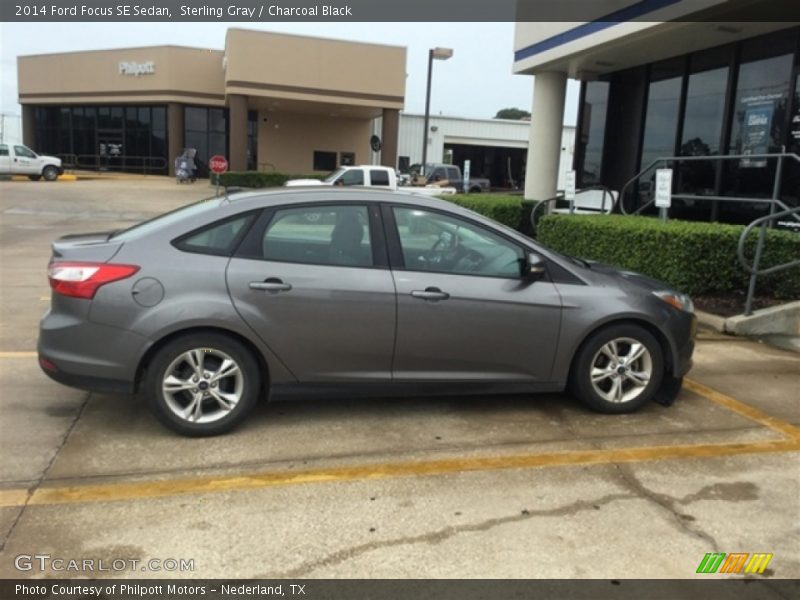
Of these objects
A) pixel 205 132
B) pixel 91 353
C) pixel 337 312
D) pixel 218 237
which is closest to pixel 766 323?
pixel 337 312

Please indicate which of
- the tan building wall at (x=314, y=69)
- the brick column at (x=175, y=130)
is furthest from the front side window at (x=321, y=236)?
the brick column at (x=175, y=130)

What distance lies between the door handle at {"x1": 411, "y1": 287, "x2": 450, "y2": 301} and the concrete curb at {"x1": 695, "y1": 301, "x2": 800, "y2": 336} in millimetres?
4199

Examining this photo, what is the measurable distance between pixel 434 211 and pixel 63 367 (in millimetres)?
2525

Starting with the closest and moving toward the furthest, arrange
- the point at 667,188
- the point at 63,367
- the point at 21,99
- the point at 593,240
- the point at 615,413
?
1. the point at 63,367
2. the point at 615,413
3. the point at 667,188
4. the point at 593,240
5. the point at 21,99

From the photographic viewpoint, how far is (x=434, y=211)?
15.2 ft

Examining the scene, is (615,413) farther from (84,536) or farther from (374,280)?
(84,536)

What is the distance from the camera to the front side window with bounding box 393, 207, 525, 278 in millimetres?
4559

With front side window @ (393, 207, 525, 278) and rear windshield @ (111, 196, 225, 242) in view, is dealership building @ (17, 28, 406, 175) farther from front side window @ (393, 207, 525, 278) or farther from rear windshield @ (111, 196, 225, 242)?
front side window @ (393, 207, 525, 278)

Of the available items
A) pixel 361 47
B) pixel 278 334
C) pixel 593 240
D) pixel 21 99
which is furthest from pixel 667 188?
pixel 21 99

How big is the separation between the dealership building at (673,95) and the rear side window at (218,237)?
22.2ft

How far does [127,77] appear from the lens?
118 ft

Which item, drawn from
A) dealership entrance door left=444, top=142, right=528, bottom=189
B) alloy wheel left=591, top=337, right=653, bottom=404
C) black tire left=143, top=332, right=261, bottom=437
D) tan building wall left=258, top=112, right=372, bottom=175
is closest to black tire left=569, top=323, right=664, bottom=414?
alloy wheel left=591, top=337, right=653, bottom=404

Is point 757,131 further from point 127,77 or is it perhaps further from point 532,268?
point 127,77

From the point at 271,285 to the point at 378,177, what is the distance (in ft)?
50.7
